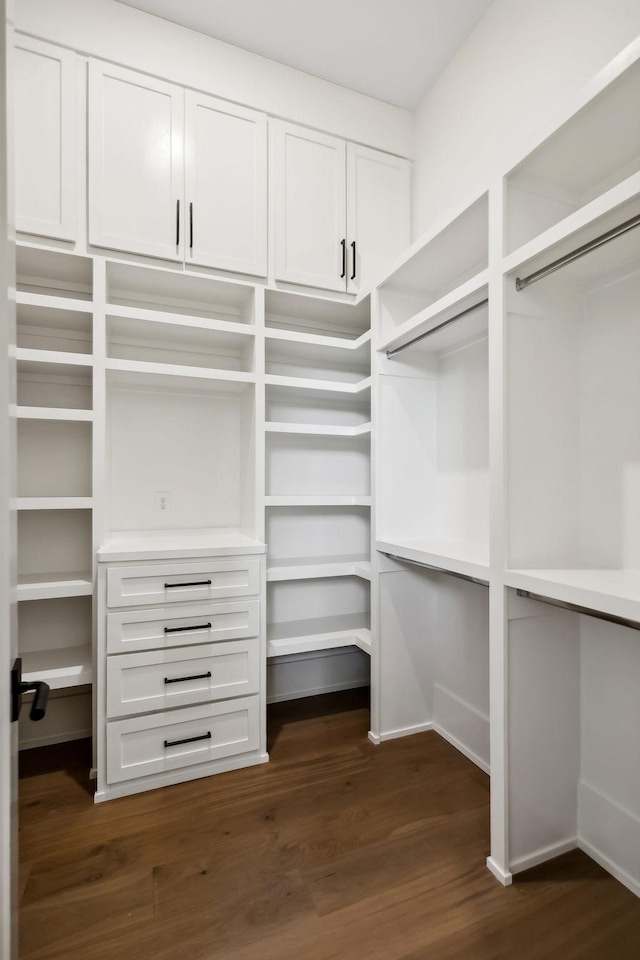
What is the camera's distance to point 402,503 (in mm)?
2295

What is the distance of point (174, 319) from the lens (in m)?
2.11

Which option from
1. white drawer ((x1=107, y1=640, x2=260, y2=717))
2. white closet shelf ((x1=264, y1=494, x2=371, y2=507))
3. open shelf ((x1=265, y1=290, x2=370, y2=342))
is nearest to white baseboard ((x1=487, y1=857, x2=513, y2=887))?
white drawer ((x1=107, y1=640, x2=260, y2=717))

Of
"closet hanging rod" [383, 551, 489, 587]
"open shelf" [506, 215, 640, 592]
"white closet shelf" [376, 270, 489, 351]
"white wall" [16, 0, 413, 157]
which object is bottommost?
"closet hanging rod" [383, 551, 489, 587]

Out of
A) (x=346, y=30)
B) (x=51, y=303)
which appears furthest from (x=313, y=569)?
(x=346, y=30)

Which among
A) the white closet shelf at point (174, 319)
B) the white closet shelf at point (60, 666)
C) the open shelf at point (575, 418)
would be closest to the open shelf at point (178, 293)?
the white closet shelf at point (174, 319)

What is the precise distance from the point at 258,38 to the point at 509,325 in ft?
6.39

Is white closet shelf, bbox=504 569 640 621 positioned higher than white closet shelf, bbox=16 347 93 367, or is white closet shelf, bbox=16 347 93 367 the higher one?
white closet shelf, bbox=16 347 93 367

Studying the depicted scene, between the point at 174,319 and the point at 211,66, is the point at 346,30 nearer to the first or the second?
the point at 211,66

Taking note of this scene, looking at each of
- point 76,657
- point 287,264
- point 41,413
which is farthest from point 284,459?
point 76,657

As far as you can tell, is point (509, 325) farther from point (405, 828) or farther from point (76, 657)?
point (76, 657)

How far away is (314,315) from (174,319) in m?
0.79

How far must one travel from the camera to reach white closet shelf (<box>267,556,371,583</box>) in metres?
2.29

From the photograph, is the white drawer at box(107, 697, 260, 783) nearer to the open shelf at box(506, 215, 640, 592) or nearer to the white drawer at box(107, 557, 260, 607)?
the white drawer at box(107, 557, 260, 607)

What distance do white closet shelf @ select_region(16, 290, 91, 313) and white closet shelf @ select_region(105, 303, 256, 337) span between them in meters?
0.09
